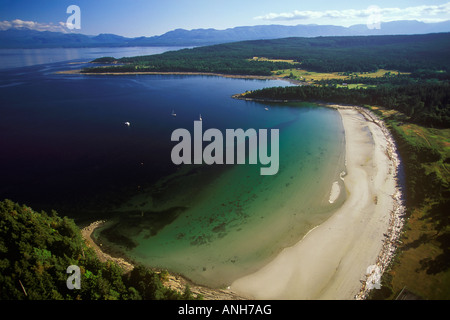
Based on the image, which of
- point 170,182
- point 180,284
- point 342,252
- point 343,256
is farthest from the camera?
point 170,182

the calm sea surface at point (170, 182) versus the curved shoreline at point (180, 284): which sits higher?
the calm sea surface at point (170, 182)

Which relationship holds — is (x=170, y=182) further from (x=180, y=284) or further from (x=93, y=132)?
(x=93, y=132)

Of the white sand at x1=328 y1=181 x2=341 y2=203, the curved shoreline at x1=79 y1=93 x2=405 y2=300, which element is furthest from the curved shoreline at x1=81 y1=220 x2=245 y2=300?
the white sand at x1=328 y1=181 x2=341 y2=203

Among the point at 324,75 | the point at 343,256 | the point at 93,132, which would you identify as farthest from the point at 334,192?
the point at 324,75

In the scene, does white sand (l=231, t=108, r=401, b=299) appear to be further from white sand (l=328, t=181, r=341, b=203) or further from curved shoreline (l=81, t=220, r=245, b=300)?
white sand (l=328, t=181, r=341, b=203)

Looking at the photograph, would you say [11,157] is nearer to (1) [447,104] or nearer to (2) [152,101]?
(2) [152,101]

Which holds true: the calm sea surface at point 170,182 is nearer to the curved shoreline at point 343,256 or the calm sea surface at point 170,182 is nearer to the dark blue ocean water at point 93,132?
the dark blue ocean water at point 93,132

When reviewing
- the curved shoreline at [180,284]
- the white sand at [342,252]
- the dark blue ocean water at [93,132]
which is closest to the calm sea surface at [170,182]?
the dark blue ocean water at [93,132]
